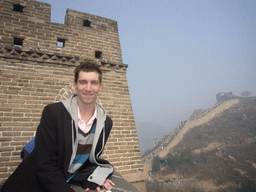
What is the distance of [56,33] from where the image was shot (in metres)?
5.48

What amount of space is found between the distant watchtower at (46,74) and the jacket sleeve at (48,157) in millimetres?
3194

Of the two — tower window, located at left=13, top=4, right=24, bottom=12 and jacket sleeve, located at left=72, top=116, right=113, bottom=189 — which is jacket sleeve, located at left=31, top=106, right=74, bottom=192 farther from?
tower window, located at left=13, top=4, right=24, bottom=12

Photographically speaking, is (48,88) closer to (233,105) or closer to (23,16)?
(23,16)

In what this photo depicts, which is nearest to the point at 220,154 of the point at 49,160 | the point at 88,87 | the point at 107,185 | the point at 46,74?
the point at 46,74

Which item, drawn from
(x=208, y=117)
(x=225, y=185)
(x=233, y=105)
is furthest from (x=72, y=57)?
(x=233, y=105)

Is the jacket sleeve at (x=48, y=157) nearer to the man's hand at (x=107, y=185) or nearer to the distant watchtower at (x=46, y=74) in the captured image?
the man's hand at (x=107, y=185)

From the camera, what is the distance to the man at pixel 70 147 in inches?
55.0

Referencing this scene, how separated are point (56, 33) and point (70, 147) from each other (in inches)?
208

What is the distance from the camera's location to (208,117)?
58750 millimetres

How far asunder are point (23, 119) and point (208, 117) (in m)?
65.5

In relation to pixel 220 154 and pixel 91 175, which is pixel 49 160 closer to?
pixel 91 175

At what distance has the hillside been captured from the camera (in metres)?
36.2

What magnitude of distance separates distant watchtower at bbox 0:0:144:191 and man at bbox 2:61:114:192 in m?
3.11

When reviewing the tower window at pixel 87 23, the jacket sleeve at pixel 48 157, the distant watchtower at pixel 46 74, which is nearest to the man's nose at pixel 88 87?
the jacket sleeve at pixel 48 157
